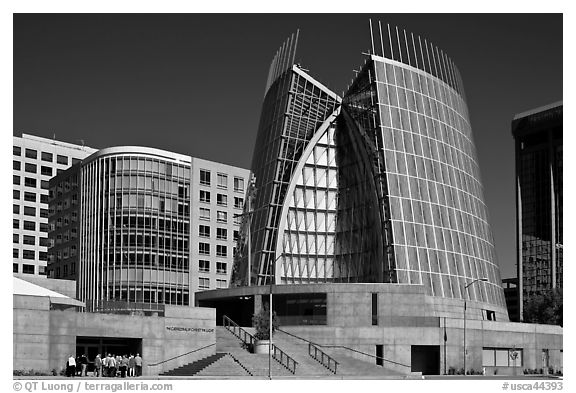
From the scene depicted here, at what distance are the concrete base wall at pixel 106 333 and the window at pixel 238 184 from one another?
7287 cm

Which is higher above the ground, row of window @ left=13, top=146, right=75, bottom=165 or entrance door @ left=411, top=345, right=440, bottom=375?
row of window @ left=13, top=146, right=75, bottom=165

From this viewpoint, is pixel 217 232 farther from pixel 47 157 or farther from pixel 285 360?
pixel 285 360

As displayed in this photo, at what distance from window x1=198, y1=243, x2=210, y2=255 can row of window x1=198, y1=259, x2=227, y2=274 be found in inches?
45.6

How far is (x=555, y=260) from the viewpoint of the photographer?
19525cm

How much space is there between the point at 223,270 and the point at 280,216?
39.1 m

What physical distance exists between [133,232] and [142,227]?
137 centimetres

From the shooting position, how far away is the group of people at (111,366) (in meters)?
57.2

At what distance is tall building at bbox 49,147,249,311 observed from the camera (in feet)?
409

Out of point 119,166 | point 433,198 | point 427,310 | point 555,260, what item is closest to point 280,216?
point 433,198

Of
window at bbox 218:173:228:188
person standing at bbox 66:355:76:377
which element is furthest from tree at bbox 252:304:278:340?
window at bbox 218:173:228:188

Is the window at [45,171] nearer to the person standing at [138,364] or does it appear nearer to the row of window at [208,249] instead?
the row of window at [208,249]

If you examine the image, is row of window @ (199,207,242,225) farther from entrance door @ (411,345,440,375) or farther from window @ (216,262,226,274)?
entrance door @ (411,345,440,375)
